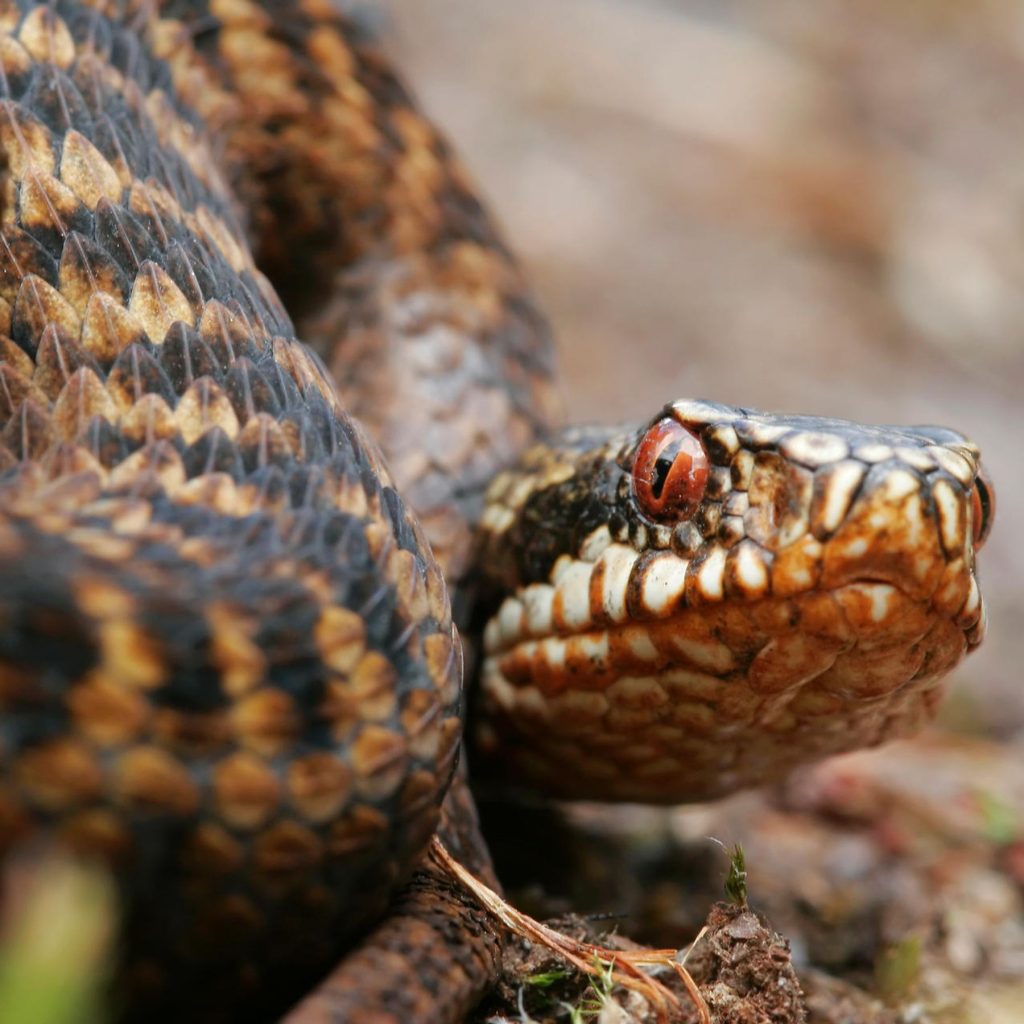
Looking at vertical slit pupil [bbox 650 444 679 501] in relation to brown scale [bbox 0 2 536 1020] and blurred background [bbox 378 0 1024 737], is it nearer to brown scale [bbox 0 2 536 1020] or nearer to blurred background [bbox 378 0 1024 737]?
brown scale [bbox 0 2 536 1020]

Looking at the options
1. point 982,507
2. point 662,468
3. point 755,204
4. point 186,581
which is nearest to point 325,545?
point 186,581

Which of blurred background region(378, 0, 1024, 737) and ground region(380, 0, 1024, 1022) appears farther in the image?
blurred background region(378, 0, 1024, 737)

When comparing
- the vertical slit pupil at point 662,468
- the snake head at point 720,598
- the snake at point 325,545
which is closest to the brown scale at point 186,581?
the snake at point 325,545

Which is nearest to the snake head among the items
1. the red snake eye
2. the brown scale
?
the red snake eye

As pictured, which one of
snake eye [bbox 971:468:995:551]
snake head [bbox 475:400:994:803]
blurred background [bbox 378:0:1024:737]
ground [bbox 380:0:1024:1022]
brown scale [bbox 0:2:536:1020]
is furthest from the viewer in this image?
blurred background [bbox 378:0:1024:737]

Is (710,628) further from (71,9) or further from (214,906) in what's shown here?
(71,9)

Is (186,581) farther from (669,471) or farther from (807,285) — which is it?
(807,285)

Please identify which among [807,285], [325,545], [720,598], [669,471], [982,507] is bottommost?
[325,545]
